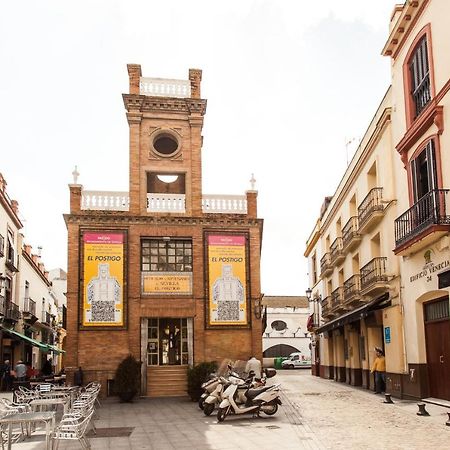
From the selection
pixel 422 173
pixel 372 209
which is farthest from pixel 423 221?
pixel 372 209

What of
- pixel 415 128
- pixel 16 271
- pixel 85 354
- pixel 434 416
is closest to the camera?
pixel 434 416

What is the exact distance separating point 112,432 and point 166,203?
1177 cm

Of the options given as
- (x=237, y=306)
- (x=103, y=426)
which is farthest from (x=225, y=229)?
(x=103, y=426)

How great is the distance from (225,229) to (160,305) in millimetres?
3688

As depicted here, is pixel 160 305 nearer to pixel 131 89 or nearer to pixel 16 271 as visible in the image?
pixel 131 89

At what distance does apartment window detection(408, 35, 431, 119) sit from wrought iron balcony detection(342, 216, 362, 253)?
6.68 metres

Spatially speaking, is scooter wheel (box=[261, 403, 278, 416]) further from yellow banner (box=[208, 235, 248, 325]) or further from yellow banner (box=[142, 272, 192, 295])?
yellow banner (box=[142, 272, 192, 295])

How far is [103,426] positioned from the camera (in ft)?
44.8

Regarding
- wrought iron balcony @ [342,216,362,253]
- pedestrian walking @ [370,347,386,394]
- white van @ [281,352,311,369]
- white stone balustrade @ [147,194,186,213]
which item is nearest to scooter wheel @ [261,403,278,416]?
pedestrian walking @ [370,347,386,394]

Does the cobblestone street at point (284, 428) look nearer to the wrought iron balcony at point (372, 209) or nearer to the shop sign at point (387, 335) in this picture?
the shop sign at point (387, 335)

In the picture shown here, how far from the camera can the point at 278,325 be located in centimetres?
5625

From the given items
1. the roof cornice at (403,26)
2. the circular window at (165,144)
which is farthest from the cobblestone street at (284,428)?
the circular window at (165,144)

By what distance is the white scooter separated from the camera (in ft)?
45.5

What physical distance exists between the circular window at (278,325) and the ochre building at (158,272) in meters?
33.9
